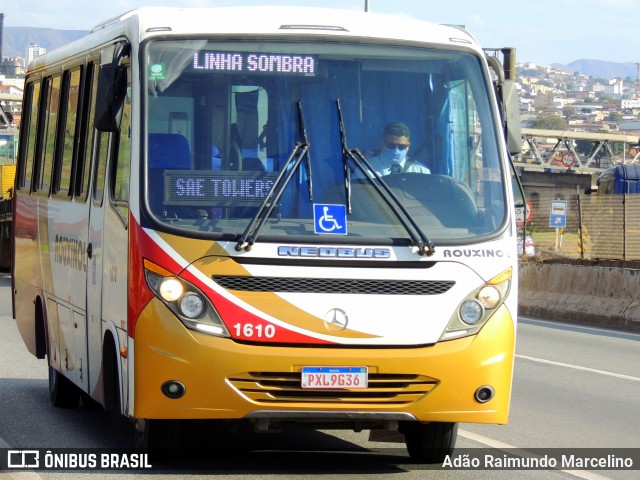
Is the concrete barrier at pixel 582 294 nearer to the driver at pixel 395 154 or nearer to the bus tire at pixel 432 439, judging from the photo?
the bus tire at pixel 432 439

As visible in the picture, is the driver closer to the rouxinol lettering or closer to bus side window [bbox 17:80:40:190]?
the rouxinol lettering

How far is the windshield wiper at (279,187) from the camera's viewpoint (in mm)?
7734

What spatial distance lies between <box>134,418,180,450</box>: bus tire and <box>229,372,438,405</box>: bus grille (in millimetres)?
679

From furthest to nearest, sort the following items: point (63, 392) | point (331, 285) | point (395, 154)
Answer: point (63, 392) → point (395, 154) → point (331, 285)

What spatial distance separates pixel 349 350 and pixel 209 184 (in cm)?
128

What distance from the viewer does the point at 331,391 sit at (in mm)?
7707

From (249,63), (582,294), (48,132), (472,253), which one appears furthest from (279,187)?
(582,294)

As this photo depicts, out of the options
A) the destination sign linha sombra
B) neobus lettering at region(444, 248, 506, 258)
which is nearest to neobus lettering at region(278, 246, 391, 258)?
neobus lettering at region(444, 248, 506, 258)

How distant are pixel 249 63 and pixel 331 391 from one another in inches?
80.7

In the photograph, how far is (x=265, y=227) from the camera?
7848 millimetres

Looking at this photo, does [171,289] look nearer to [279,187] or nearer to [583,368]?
[279,187]

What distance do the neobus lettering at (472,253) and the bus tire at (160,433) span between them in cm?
186

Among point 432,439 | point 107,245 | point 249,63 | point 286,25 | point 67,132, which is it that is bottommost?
point 432,439

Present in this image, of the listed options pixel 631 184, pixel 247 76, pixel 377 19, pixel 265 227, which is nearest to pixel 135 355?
pixel 265 227
